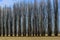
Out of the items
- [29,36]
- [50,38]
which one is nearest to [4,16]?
[29,36]

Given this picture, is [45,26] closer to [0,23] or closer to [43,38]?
[43,38]

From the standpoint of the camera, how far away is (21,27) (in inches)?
107

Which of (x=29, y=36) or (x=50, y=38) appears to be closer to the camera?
(x=50, y=38)

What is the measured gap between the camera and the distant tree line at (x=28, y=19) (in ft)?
8.46

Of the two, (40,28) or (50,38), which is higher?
(40,28)

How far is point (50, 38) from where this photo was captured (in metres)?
2.47

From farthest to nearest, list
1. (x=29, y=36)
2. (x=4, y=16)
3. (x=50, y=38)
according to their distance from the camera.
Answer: (x=4, y=16) < (x=29, y=36) < (x=50, y=38)

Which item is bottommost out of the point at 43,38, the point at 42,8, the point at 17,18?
the point at 43,38

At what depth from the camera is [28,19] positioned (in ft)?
8.82

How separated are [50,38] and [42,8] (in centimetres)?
61

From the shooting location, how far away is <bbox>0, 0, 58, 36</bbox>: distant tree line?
8.46 ft

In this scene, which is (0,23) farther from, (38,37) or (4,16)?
(38,37)

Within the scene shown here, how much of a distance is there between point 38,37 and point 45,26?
261 millimetres

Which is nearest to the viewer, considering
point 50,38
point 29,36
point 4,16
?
point 50,38
